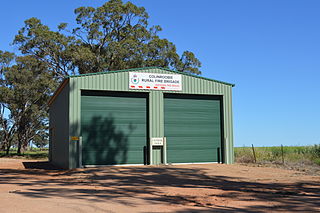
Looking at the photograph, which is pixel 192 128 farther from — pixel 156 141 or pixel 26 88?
pixel 26 88

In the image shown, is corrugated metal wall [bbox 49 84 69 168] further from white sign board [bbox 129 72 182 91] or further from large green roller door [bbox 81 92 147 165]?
white sign board [bbox 129 72 182 91]

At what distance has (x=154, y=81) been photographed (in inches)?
842

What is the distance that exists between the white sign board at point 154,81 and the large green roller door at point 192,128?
67 cm

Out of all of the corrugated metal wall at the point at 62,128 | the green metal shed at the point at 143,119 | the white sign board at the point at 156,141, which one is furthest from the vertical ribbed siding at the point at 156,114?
the corrugated metal wall at the point at 62,128

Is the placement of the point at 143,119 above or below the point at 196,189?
above

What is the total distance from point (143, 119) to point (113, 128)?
185cm

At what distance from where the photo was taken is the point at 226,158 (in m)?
22.4

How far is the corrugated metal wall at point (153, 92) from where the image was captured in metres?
19.5

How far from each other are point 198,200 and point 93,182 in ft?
17.9

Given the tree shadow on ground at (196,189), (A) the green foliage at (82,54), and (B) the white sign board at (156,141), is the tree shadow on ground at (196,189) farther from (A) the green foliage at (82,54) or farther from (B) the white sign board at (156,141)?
(A) the green foliage at (82,54)

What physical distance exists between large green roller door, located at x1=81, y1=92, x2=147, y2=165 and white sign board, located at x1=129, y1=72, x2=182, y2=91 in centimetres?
67

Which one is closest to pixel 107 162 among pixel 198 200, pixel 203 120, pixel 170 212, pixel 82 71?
pixel 203 120

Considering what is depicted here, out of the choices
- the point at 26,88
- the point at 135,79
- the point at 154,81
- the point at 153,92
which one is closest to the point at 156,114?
the point at 153,92

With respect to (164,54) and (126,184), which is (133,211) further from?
(164,54)
